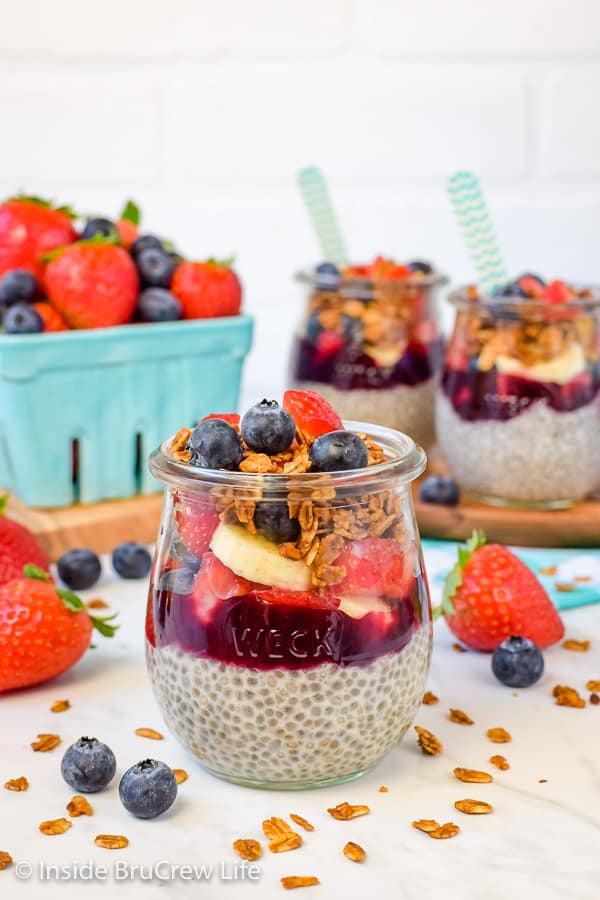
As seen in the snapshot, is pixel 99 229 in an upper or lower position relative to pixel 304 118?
lower

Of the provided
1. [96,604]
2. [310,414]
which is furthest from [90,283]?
[310,414]

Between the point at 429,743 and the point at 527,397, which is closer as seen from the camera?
the point at 429,743

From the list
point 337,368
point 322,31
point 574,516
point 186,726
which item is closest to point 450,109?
point 322,31

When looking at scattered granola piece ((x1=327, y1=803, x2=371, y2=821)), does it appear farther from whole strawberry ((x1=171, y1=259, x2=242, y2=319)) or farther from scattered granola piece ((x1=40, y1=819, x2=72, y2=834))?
whole strawberry ((x1=171, y1=259, x2=242, y2=319))

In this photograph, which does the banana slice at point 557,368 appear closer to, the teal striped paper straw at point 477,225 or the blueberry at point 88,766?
the teal striped paper straw at point 477,225

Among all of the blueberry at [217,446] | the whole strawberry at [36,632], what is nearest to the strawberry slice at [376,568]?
the blueberry at [217,446]

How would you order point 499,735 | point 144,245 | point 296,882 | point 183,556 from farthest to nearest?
point 144,245, point 499,735, point 183,556, point 296,882

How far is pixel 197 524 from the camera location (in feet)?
2.84

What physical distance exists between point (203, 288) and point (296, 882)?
0.91 meters

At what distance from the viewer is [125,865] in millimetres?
799

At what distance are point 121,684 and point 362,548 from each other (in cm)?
36

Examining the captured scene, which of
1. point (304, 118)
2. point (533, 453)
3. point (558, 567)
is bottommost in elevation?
point (558, 567)

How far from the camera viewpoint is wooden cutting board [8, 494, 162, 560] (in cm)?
144

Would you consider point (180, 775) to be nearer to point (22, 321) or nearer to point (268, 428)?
point (268, 428)
